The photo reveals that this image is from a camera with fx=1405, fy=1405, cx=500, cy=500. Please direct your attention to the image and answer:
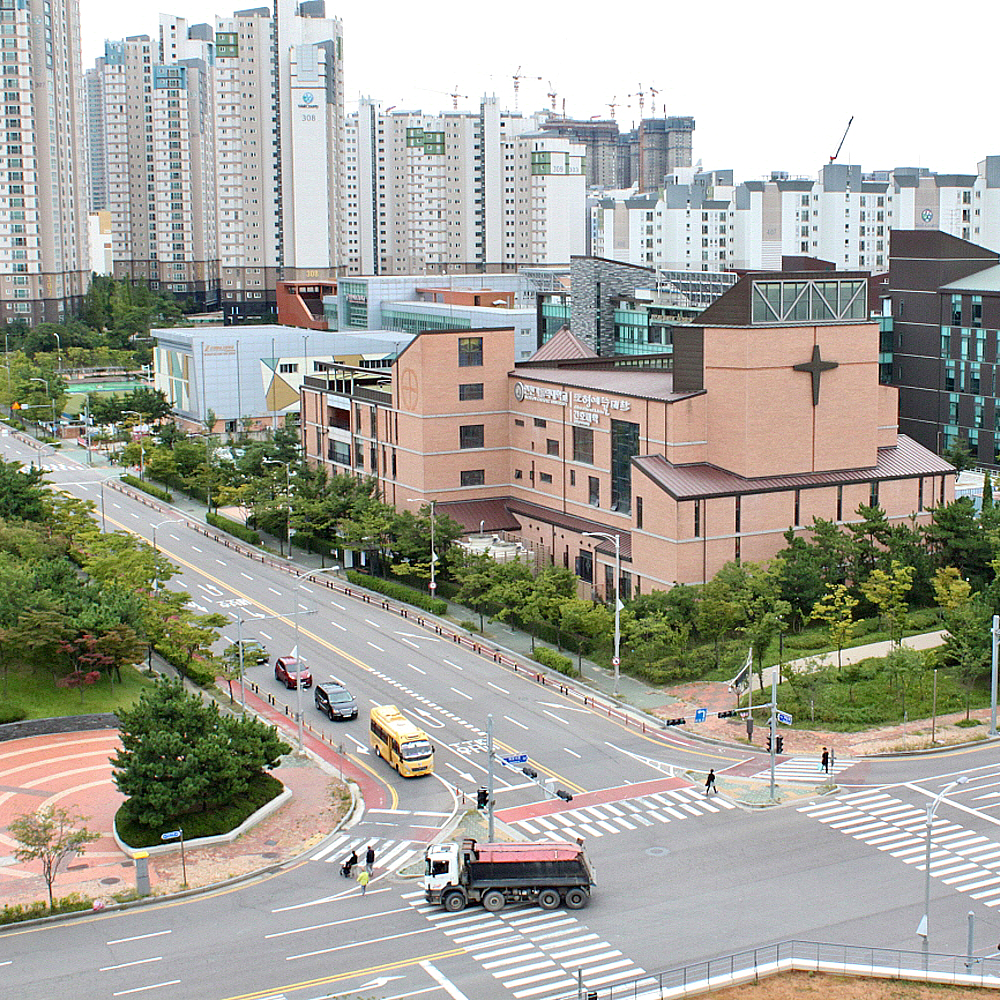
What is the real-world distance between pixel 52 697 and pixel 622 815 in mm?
31693

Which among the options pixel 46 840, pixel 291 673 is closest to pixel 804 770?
pixel 291 673

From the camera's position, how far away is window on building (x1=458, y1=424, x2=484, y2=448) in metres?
105

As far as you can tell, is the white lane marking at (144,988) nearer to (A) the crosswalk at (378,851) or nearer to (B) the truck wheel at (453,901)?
(B) the truck wheel at (453,901)

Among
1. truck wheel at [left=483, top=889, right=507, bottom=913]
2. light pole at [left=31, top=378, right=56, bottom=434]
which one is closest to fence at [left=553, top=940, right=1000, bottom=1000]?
truck wheel at [left=483, top=889, right=507, bottom=913]

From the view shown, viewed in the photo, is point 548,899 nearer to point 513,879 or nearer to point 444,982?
point 513,879

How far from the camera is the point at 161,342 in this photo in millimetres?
177500

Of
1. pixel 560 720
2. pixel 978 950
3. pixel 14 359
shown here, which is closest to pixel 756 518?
pixel 560 720

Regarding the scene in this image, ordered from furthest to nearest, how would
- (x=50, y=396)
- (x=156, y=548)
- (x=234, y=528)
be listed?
(x=50, y=396) < (x=234, y=528) < (x=156, y=548)

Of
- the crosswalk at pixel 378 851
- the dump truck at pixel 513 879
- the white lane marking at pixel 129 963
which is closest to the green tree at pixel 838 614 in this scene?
the crosswalk at pixel 378 851

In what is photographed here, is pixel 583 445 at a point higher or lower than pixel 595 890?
higher

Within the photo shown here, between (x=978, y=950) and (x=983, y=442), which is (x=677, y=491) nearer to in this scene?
(x=978, y=950)

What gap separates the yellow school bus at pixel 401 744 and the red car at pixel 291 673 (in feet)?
34.2

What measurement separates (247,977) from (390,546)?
5525 centimetres

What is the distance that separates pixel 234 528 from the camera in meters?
117
